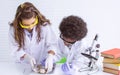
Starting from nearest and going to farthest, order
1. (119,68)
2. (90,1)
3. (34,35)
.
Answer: (119,68)
(34,35)
(90,1)

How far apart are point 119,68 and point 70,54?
40 cm

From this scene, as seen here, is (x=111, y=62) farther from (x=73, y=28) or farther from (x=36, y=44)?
(x=36, y=44)

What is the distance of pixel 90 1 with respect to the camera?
8.23 ft

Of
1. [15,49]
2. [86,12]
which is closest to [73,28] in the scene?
[15,49]

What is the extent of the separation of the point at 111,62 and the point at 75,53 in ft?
1.00

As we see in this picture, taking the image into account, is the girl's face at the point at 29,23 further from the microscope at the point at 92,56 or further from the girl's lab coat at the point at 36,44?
the microscope at the point at 92,56

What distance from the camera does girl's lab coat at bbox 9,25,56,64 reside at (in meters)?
1.76

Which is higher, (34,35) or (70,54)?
(34,35)

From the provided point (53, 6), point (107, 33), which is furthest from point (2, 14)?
point (107, 33)

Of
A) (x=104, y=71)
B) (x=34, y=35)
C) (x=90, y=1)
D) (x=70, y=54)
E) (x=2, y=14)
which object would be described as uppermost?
(x=90, y=1)

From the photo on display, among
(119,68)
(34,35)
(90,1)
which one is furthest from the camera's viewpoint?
(90,1)

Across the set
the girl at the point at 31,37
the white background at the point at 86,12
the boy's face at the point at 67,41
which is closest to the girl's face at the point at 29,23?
the girl at the point at 31,37

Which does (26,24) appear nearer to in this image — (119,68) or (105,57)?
(105,57)

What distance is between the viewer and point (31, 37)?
1.81 meters
